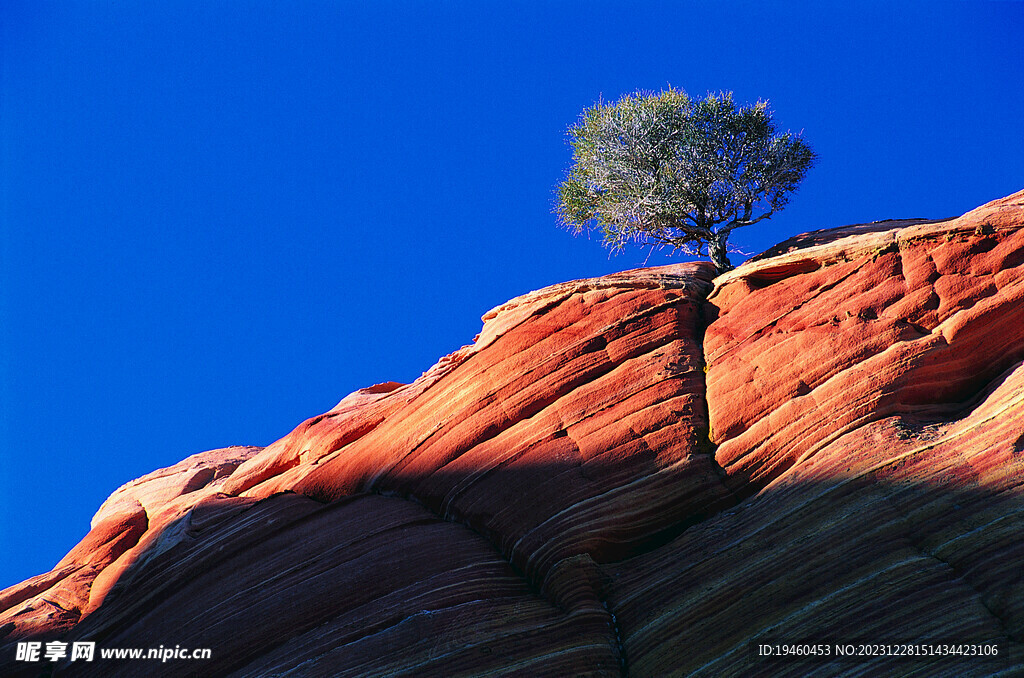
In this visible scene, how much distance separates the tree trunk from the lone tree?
38 millimetres

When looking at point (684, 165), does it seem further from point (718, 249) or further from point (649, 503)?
point (649, 503)

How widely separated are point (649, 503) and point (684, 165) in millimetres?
12943

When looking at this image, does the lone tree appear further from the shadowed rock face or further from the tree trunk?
the shadowed rock face

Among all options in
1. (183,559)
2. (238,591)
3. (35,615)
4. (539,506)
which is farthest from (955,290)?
(35,615)

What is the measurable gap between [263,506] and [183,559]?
151 cm

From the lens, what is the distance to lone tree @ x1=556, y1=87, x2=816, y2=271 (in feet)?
68.9

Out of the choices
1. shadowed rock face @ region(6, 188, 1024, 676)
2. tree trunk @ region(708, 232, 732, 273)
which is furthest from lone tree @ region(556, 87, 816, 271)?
shadowed rock face @ region(6, 188, 1024, 676)

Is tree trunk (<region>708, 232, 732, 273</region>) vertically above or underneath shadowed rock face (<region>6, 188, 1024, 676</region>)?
above

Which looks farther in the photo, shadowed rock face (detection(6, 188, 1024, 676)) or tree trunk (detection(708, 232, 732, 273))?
tree trunk (detection(708, 232, 732, 273))

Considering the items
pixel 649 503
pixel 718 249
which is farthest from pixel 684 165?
pixel 649 503

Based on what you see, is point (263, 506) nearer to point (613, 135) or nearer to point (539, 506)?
point (539, 506)

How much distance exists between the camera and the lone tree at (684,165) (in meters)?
21.0

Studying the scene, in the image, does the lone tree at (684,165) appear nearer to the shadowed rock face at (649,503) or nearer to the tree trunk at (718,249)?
the tree trunk at (718,249)

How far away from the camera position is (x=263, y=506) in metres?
13.4
